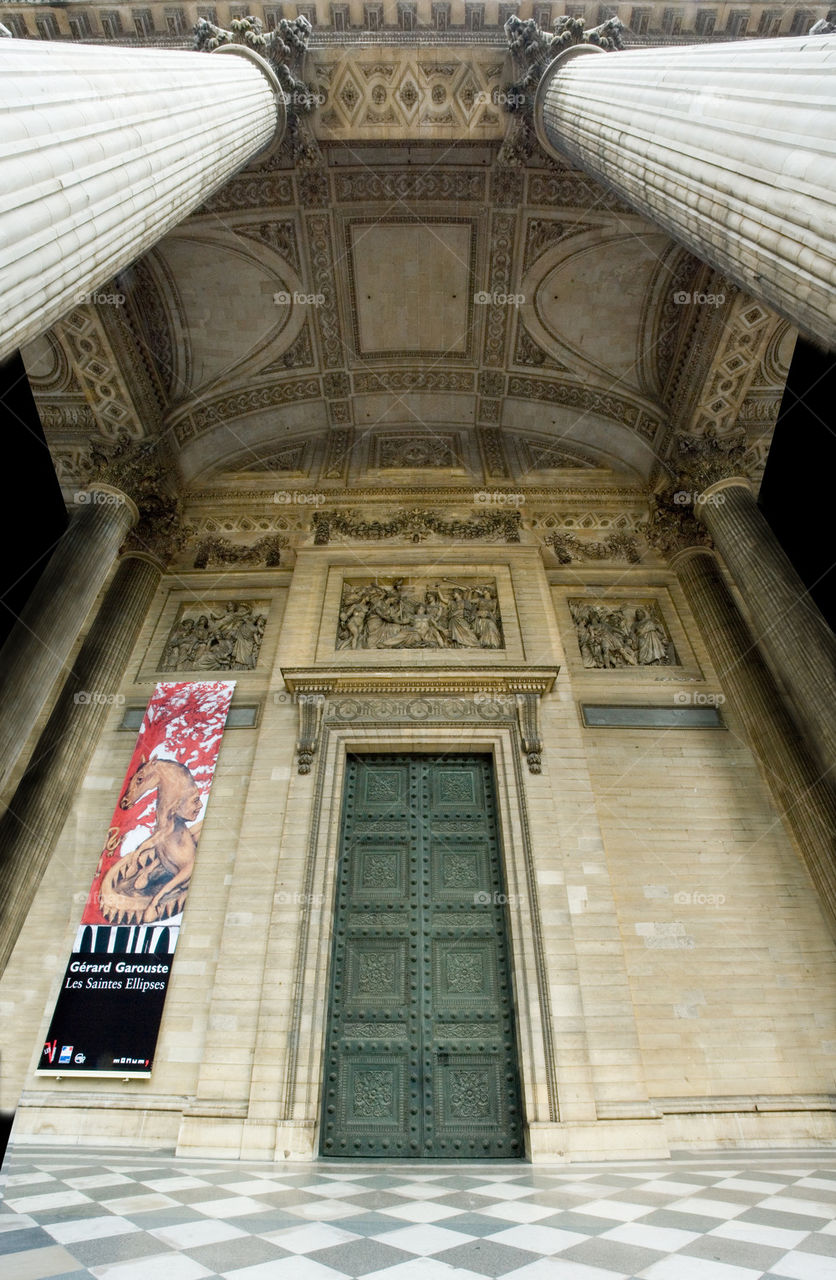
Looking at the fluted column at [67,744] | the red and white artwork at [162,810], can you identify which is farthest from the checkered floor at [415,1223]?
the fluted column at [67,744]

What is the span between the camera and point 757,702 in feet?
25.4

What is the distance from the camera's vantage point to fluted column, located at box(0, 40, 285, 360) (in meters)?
3.22

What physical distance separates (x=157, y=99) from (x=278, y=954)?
21.3 ft

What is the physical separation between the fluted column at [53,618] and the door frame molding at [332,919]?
2765mm

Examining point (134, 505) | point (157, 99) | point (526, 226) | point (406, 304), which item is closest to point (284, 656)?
point (134, 505)

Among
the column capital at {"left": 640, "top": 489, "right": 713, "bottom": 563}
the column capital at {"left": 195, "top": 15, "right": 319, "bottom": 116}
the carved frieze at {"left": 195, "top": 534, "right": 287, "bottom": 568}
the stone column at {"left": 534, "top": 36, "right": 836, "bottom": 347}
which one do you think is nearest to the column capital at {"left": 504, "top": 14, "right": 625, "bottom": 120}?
the stone column at {"left": 534, "top": 36, "right": 836, "bottom": 347}

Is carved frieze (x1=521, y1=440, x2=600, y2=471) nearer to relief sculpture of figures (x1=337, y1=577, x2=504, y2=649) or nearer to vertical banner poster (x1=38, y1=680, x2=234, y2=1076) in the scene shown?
relief sculpture of figures (x1=337, y1=577, x2=504, y2=649)

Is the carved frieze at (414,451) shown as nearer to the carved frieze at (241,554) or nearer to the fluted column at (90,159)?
the carved frieze at (241,554)

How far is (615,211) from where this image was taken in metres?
9.51

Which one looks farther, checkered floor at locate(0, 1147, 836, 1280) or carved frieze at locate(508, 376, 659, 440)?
carved frieze at locate(508, 376, 659, 440)

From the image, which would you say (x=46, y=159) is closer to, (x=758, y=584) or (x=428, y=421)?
(x=758, y=584)

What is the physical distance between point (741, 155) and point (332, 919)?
624cm

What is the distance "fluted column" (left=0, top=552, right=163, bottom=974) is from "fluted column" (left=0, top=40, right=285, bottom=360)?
4.86 metres

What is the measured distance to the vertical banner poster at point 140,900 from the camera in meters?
5.80
